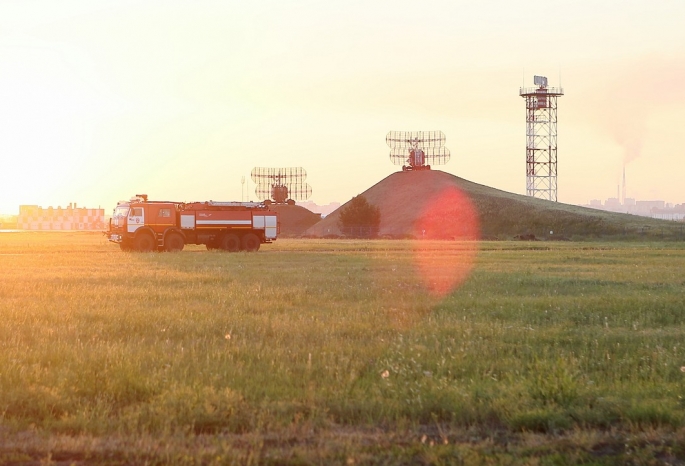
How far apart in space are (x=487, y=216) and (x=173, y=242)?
100 meters

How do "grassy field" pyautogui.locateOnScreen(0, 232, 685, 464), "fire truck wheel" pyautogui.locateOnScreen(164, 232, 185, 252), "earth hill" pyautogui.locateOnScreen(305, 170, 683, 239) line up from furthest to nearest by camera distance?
"earth hill" pyautogui.locateOnScreen(305, 170, 683, 239), "fire truck wheel" pyautogui.locateOnScreen(164, 232, 185, 252), "grassy field" pyautogui.locateOnScreen(0, 232, 685, 464)

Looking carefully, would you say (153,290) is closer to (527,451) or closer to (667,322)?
(667,322)

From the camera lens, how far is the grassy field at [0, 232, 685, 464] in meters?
7.34

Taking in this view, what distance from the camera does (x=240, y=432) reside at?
7.97 m

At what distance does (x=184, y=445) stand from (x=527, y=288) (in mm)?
17256

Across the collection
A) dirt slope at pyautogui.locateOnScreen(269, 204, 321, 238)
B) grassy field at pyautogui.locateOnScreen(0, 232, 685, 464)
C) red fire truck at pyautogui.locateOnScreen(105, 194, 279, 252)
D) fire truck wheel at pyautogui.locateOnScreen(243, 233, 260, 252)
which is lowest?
grassy field at pyautogui.locateOnScreen(0, 232, 685, 464)

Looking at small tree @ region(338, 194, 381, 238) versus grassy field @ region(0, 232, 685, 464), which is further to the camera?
small tree @ region(338, 194, 381, 238)

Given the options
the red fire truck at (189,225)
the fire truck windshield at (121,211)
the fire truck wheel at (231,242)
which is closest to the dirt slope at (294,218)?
the red fire truck at (189,225)

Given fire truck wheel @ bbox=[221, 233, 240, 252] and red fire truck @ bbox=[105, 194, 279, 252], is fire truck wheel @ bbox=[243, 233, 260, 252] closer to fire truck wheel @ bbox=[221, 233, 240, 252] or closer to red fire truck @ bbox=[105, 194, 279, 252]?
red fire truck @ bbox=[105, 194, 279, 252]

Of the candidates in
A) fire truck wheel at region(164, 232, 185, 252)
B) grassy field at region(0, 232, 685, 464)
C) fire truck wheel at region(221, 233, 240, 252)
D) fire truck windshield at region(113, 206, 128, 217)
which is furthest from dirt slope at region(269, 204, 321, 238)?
grassy field at region(0, 232, 685, 464)

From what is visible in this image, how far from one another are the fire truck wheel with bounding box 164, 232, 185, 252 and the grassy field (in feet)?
101

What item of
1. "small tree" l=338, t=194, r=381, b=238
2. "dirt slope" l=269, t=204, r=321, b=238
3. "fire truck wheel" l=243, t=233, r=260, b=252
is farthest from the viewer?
"dirt slope" l=269, t=204, r=321, b=238

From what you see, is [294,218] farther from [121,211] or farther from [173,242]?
[173,242]

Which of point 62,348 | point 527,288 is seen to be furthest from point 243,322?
point 527,288
